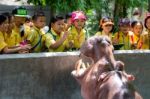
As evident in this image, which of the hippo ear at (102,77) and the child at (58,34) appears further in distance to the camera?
the child at (58,34)

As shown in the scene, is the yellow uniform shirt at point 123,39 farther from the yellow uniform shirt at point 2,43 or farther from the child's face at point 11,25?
the yellow uniform shirt at point 2,43

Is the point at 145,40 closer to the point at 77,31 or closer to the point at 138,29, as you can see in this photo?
the point at 138,29

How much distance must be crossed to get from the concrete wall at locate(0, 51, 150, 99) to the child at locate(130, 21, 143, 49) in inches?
47.0

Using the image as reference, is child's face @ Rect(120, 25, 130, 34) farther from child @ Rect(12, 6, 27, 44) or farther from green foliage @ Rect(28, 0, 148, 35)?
green foliage @ Rect(28, 0, 148, 35)

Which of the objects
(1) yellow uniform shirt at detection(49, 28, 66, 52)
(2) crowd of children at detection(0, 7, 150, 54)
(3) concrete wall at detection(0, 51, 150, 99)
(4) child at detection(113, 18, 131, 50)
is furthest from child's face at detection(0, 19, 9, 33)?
(4) child at detection(113, 18, 131, 50)

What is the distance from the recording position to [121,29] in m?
8.17

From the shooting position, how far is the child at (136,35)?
8.03m

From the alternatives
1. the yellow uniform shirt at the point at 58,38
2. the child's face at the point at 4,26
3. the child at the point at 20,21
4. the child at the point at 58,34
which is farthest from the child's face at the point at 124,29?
the child's face at the point at 4,26

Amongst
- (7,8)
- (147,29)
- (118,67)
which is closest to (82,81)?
(118,67)

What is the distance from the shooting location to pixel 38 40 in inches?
271

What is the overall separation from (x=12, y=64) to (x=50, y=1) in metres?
6.60

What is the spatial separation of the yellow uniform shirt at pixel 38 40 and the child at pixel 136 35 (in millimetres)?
1775

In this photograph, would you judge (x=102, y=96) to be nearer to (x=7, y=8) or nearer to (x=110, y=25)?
(x=110, y=25)

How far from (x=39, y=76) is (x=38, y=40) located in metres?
0.83
